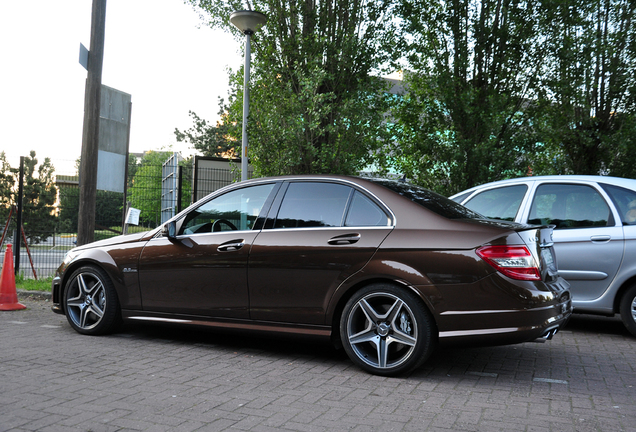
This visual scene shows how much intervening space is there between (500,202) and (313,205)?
3.17 metres

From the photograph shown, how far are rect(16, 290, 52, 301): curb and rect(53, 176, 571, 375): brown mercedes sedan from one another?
346cm

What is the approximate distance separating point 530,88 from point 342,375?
36.5 ft

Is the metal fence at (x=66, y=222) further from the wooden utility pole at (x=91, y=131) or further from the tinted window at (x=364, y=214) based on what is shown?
the tinted window at (x=364, y=214)

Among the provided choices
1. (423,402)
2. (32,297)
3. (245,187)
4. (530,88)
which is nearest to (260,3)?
(530,88)

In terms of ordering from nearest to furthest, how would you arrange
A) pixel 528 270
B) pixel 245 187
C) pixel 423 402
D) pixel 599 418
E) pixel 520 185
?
1. pixel 599 418
2. pixel 423 402
3. pixel 528 270
4. pixel 245 187
5. pixel 520 185

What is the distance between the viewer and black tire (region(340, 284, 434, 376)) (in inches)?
167

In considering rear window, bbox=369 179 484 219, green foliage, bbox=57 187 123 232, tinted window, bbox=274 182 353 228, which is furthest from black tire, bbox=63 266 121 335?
green foliage, bbox=57 187 123 232

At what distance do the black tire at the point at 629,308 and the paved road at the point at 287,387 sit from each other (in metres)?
0.19

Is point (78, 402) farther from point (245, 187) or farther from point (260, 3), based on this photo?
point (260, 3)

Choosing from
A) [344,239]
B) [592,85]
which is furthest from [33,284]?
[592,85]

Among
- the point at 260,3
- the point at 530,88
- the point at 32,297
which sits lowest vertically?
the point at 32,297

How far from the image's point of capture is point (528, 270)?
417 cm

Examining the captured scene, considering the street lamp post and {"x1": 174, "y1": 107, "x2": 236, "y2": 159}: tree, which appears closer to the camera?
the street lamp post

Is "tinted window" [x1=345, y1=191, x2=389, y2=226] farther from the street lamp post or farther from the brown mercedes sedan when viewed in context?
the street lamp post
